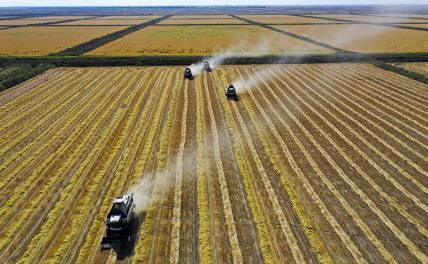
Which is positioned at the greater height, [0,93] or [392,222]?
[0,93]

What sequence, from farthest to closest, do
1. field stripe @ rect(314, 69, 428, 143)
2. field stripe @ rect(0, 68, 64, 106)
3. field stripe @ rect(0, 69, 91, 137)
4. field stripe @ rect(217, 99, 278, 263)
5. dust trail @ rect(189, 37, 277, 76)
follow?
dust trail @ rect(189, 37, 277, 76) < field stripe @ rect(0, 68, 64, 106) < field stripe @ rect(0, 69, 91, 137) < field stripe @ rect(314, 69, 428, 143) < field stripe @ rect(217, 99, 278, 263)

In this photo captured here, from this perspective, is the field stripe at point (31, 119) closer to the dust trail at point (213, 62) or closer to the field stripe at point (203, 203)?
the field stripe at point (203, 203)

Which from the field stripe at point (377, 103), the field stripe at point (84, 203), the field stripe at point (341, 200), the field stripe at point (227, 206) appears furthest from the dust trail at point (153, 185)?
the field stripe at point (377, 103)

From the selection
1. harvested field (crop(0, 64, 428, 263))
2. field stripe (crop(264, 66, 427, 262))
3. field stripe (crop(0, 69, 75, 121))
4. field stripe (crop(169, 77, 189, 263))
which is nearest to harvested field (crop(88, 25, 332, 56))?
field stripe (crop(0, 69, 75, 121))

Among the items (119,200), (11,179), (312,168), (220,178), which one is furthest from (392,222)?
(11,179)

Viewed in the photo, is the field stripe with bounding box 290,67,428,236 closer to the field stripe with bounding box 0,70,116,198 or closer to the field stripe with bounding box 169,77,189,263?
the field stripe with bounding box 169,77,189,263

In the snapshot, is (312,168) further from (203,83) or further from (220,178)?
(203,83)
